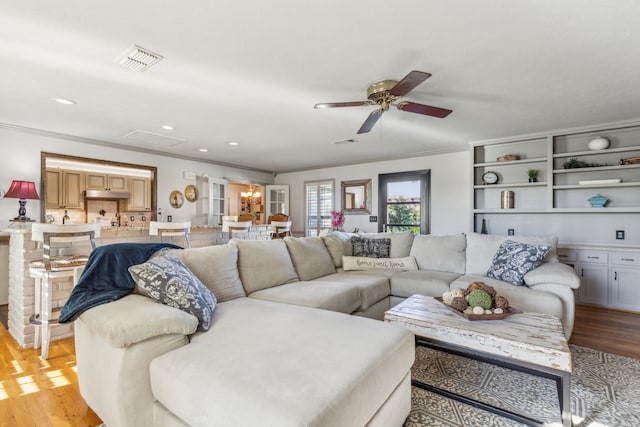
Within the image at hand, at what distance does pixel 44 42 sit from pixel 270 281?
2404 mm

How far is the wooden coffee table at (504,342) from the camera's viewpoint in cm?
154

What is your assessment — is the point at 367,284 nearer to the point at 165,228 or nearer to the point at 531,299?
the point at 531,299

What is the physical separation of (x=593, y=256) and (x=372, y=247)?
2.93 meters

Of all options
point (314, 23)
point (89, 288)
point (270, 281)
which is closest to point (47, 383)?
point (89, 288)

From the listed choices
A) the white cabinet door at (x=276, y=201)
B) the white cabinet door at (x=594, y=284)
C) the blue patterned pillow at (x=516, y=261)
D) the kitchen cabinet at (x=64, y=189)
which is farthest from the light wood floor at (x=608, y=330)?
the kitchen cabinet at (x=64, y=189)

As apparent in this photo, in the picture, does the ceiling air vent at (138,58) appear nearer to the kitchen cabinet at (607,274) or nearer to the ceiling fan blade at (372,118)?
the ceiling fan blade at (372,118)

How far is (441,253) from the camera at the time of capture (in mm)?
3668

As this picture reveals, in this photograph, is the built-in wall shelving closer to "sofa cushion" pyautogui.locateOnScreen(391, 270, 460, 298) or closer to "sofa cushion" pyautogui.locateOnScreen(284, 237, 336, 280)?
"sofa cushion" pyautogui.locateOnScreen(391, 270, 460, 298)

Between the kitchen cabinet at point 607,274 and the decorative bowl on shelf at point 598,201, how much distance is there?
631 millimetres

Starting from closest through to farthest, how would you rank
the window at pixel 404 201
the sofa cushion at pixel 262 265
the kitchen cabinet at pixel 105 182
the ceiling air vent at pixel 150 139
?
1. the sofa cushion at pixel 262 265
2. the ceiling air vent at pixel 150 139
3. the window at pixel 404 201
4. the kitchen cabinet at pixel 105 182

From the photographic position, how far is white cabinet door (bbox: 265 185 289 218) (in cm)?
772

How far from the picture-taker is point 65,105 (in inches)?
130

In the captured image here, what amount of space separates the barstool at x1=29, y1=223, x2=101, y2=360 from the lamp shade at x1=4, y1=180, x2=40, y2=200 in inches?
69.0

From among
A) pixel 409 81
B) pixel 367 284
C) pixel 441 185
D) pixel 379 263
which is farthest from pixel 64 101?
pixel 441 185
